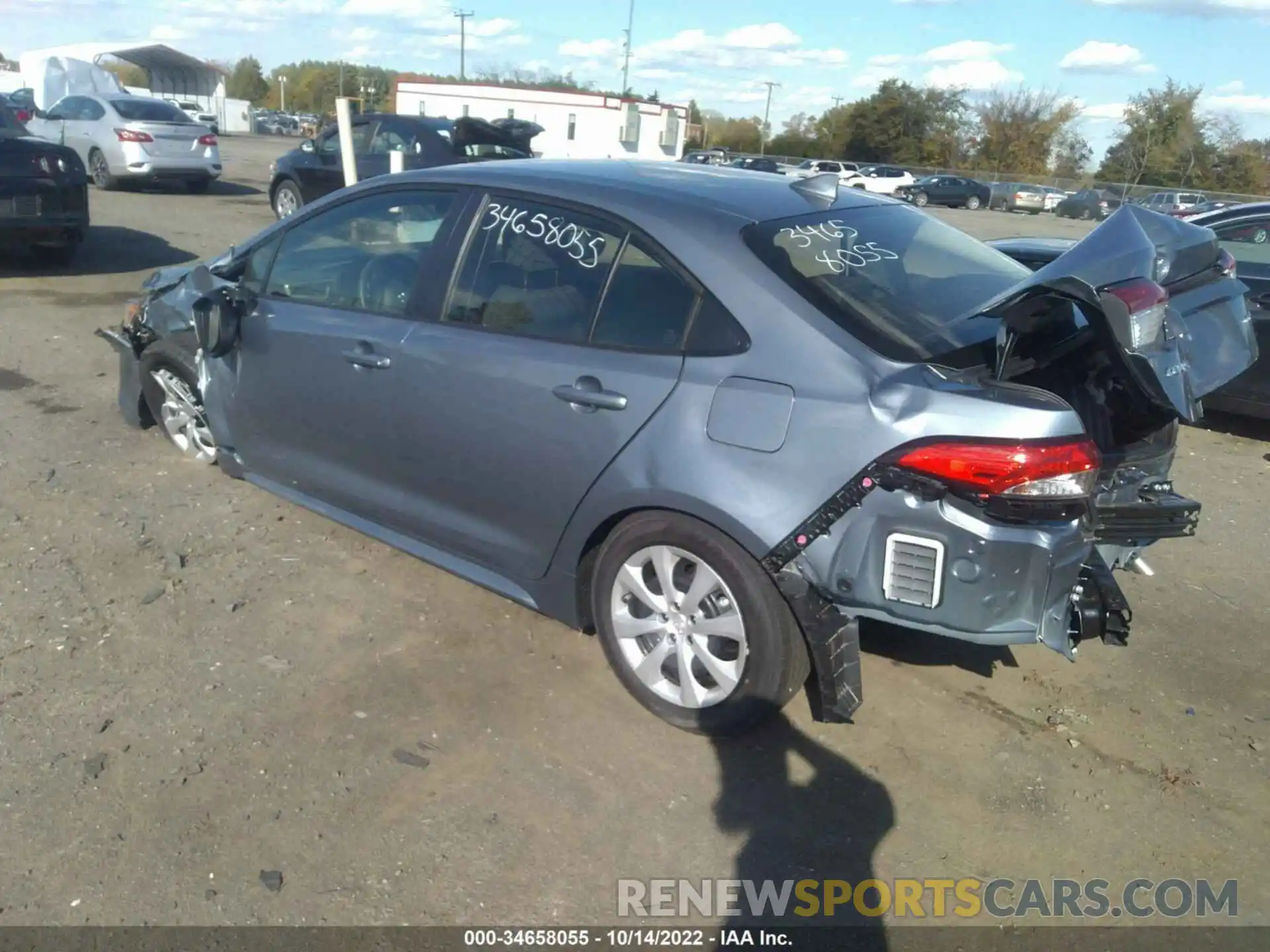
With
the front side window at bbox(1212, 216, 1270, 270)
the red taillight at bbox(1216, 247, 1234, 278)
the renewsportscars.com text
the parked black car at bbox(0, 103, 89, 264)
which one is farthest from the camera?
the parked black car at bbox(0, 103, 89, 264)

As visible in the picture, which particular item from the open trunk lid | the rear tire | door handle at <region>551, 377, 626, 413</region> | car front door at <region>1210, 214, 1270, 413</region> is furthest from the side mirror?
the rear tire

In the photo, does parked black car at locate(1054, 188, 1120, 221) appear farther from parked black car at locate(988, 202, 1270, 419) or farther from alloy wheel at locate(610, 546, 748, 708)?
alloy wheel at locate(610, 546, 748, 708)

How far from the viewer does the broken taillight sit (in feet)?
9.53

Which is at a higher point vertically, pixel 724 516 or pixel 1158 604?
pixel 724 516

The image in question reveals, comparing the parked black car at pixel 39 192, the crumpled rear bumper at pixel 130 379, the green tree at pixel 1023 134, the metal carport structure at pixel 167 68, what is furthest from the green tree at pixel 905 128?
the crumpled rear bumper at pixel 130 379

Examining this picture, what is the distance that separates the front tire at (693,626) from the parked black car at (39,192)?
903 centimetres

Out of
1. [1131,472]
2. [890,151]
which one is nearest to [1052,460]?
[1131,472]

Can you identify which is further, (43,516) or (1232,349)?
(43,516)

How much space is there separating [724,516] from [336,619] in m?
1.81

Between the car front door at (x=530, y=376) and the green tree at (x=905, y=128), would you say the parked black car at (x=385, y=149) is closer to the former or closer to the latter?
the car front door at (x=530, y=376)

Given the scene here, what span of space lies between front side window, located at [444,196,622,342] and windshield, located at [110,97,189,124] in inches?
657

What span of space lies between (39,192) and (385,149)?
546cm

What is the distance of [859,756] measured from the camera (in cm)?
337

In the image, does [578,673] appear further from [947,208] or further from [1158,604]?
[947,208]
